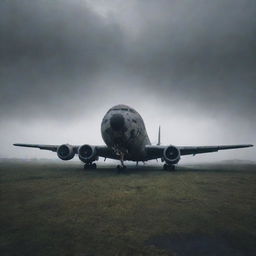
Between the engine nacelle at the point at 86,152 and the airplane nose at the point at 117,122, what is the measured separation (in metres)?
5.29

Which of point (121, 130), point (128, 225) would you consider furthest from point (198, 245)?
point (121, 130)

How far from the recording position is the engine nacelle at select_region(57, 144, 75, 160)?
62.9ft

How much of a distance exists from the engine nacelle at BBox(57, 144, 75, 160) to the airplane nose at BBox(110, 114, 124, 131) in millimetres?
7299

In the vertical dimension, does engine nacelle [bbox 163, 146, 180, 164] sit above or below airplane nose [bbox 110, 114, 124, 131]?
below

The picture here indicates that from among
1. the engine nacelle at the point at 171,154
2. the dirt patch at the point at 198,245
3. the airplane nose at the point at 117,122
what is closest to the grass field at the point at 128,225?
the dirt patch at the point at 198,245

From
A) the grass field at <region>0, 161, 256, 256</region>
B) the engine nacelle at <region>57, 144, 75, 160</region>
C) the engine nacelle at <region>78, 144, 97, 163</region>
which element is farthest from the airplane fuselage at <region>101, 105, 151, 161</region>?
the grass field at <region>0, 161, 256, 256</region>

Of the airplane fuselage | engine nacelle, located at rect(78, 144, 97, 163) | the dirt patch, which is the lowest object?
the dirt patch

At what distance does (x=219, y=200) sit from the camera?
6520 millimetres

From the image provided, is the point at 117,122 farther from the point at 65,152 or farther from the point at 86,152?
the point at 65,152

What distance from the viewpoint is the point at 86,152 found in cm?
1870

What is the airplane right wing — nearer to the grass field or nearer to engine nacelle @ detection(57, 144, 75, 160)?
engine nacelle @ detection(57, 144, 75, 160)

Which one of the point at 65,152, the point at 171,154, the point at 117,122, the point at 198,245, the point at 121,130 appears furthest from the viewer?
the point at 65,152

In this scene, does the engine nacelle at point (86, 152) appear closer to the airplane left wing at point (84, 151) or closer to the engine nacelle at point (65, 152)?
the airplane left wing at point (84, 151)

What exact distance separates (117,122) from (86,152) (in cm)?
629
